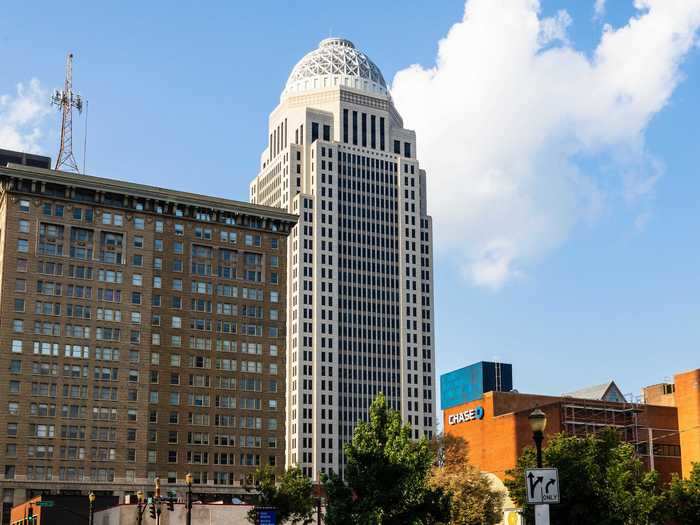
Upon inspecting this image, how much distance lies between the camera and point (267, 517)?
272 feet

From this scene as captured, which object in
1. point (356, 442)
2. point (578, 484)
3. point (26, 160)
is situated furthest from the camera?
point (26, 160)

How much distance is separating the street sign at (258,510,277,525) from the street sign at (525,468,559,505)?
5148 centimetres

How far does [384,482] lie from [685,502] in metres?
40.4

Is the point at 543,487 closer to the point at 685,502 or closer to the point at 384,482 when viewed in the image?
the point at 384,482

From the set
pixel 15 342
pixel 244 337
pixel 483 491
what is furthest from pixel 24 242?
pixel 483 491

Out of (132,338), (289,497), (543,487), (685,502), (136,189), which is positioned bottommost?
(685,502)

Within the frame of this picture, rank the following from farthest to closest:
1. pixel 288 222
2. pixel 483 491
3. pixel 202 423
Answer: pixel 288 222 → pixel 202 423 → pixel 483 491

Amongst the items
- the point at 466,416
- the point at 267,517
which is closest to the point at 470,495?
the point at 466,416

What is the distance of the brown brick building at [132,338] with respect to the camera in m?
144

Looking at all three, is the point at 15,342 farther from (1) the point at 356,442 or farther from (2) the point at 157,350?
(1) the point at 356,442

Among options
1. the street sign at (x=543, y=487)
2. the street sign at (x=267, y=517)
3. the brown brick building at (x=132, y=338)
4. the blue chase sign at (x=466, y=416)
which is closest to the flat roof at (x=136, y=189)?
the brown brick building at (x=132, y=338)

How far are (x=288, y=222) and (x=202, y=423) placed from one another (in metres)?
37.5

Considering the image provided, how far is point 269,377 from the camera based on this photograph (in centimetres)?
15975

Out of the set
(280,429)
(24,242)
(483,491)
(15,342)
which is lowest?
(483,491)
